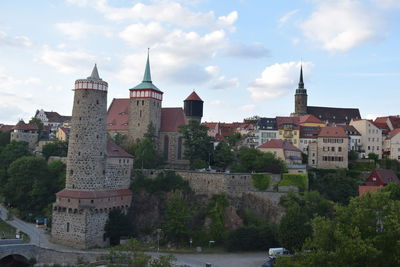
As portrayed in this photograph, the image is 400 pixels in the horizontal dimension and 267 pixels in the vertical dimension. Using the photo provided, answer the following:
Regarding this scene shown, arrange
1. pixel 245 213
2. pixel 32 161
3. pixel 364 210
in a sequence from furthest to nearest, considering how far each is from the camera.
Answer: pixel 32 161, pixel 245 213, pixel 364 210

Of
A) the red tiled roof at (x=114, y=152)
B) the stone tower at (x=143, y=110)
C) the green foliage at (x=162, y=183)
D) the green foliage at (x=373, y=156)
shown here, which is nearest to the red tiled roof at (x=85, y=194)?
the red tiled roof at (x=114, y=152)

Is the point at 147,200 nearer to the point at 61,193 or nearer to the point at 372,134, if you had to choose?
the point at 61,193

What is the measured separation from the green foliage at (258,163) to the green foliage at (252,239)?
1023 cm

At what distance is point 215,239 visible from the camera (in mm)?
53000

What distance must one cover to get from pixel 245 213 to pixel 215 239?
521cm

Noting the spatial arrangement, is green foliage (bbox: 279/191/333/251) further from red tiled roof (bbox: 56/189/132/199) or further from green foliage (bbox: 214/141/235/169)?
red tiled roof (bbox: 56/189/132/199)

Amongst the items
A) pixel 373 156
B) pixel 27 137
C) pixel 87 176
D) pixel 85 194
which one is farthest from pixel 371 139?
pixel 27 137

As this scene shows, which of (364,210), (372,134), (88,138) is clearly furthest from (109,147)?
(372,134)

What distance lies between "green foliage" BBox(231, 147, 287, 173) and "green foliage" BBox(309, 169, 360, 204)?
214 inches

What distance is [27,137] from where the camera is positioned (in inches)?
3211

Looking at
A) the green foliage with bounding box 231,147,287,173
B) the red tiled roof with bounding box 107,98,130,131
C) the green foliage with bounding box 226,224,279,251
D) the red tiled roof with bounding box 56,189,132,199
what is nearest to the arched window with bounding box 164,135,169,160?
the red tiled roof with bounding box 107,98,130,131

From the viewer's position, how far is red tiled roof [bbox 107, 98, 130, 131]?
2896 inches

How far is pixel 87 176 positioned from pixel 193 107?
28787mm

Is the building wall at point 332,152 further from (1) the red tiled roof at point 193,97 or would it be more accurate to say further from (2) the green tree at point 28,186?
(2) the green tree at point 28,186
